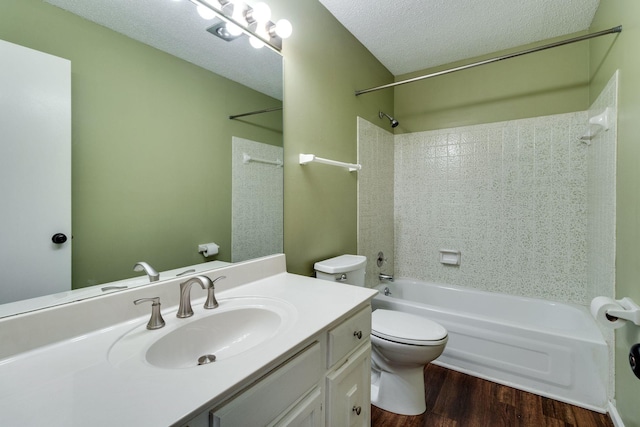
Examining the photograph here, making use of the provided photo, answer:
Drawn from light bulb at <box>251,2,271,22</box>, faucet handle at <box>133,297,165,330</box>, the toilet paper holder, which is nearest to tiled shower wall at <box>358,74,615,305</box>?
the toilet paper holder

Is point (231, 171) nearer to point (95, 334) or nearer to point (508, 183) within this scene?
point (95, 334)

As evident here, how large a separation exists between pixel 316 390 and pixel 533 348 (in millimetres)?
1552

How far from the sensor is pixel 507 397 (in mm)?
1698

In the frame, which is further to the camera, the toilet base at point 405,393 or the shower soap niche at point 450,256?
the shower soap niche at point 450,256

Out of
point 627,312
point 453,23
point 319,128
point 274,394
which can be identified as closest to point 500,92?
point 453,23

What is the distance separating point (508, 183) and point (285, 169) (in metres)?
1.90

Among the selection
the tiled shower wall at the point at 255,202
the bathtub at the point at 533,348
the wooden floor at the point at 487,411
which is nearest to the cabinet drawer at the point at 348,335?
the tiled shower wall at the point at 255,202

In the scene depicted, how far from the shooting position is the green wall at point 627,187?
4.05 feet

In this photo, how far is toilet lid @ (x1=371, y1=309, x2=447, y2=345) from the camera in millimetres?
1502

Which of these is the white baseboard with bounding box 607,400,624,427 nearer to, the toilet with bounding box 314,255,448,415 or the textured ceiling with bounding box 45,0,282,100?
the toilet with bounding box 314,255,448,415

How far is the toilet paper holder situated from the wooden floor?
71 cm

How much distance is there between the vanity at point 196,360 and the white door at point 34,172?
0.38 ft

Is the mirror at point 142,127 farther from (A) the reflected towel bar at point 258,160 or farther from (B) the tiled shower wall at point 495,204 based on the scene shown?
(B) the tiled shower wall at point 495,204

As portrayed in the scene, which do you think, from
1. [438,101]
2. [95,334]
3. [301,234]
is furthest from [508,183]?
[95,334]
